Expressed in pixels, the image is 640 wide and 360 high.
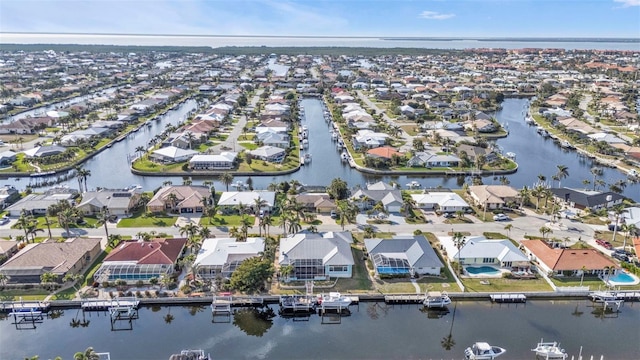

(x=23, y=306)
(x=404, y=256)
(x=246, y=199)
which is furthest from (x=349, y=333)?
(x=23, y=306)

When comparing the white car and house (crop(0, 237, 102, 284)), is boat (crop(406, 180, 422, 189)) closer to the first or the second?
the white car

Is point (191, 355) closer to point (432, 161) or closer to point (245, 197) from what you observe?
point (245, 197)

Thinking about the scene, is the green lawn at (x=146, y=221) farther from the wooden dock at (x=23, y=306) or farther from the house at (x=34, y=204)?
the wooden dock at (x=23, y=306)

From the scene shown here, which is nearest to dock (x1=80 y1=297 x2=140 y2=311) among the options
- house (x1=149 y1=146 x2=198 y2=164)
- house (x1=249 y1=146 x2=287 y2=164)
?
house (x1=149 y1=146 x2=198 y2=164)

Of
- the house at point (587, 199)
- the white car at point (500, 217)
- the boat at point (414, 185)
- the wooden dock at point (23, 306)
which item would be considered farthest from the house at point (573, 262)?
the wooden dock at point (23, 306)

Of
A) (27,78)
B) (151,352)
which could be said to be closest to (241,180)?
(151,352)

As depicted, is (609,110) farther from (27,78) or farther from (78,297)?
(27,78)
